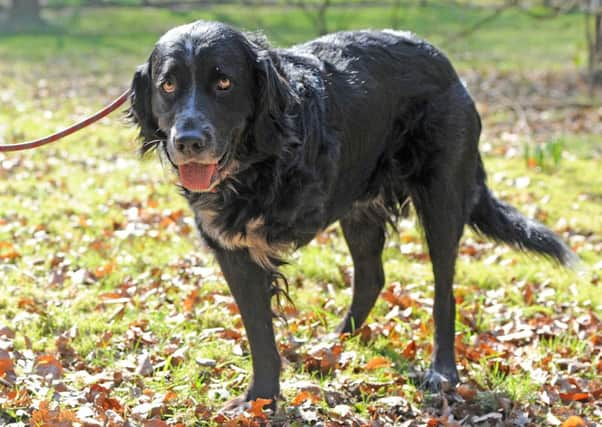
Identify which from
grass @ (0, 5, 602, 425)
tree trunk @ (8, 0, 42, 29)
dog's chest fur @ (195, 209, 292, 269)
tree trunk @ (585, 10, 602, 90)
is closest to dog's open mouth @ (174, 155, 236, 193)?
dog's chest fur @ (195, 209, 292, 269)

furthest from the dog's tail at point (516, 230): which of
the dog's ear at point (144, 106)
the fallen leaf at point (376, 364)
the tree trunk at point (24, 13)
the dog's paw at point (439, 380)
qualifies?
the tree trunk at point (24, 13)

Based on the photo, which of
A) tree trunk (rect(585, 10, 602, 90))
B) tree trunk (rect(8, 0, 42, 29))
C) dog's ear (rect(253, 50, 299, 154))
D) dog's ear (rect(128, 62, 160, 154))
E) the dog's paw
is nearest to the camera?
dog's ear (rect(253, 50, 299, 154))

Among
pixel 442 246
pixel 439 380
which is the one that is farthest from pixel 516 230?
pixel 439 380

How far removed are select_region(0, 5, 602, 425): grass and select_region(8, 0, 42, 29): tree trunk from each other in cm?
1399

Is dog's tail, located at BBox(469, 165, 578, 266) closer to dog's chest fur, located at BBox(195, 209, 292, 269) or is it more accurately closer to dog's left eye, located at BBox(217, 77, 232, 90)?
dog's chest fur, located at BBox(195, 209, 292, 269)

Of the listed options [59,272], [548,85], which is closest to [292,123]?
[59,272]

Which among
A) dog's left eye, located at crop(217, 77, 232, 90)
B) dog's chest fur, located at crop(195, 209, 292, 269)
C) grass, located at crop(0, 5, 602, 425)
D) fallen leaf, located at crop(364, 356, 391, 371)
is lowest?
grass, located at crop(0, 5, 602, 425)

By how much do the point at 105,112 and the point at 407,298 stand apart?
2325 mm

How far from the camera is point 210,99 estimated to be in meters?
3.51

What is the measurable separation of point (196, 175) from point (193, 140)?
0.26m

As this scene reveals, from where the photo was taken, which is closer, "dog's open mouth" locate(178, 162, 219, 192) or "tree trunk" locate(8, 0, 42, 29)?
"dog's open mouth" locate(178, 162, 219, 192)

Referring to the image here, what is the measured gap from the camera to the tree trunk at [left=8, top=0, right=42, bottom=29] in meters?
22.7

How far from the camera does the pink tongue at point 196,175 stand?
354 cm

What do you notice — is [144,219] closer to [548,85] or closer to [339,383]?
[339,383]
